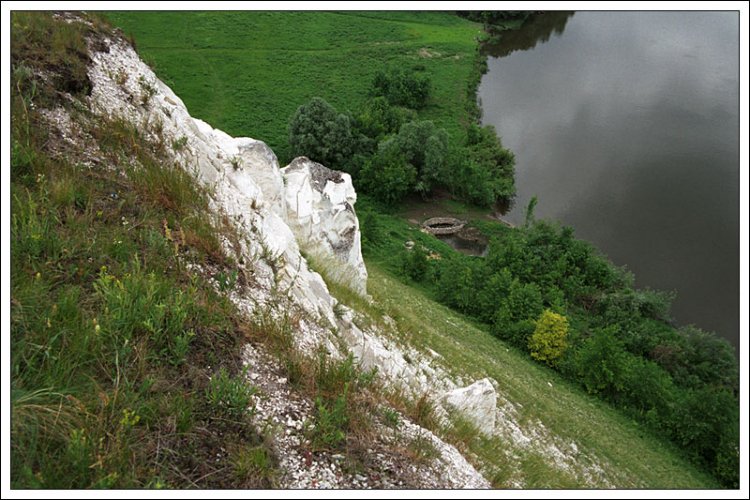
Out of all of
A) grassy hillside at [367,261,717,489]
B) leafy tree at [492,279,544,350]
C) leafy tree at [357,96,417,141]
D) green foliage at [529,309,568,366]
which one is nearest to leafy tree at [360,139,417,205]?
leafy tree at [357,96,417,141]

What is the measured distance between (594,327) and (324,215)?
901 inches

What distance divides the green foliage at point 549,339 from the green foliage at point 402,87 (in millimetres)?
39942

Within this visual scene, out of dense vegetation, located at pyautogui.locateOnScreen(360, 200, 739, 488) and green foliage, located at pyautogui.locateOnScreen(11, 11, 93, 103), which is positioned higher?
green foliage, located at pyautogui.locateOnScreen(11, 11, 93, 103)

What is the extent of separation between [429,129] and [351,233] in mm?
32826

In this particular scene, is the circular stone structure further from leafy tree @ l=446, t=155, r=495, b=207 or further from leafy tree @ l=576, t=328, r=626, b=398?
leafy tree @ l=576, t=328, r=626, b=398

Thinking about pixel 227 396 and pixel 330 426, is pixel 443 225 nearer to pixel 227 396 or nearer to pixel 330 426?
pixel 330 426

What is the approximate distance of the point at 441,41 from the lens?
75.3 m

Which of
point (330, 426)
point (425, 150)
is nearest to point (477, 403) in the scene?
point (330, 426)

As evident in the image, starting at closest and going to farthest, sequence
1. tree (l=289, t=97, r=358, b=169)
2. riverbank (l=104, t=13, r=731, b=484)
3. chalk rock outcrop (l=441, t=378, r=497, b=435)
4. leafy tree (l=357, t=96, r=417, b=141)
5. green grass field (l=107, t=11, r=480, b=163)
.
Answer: chalk rock outcrop (l=441, t=378, r=497, b=435)
riverbank (l=104, t=13, r=731, b=484)
tree (l=289, t=97, r=358, b=169)
leafy tree (l=357, t=96, r=417, b=141)
green grass field (l=107, t=11, r=480, b=163)

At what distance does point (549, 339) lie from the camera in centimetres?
2844

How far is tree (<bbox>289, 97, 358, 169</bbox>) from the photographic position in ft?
162

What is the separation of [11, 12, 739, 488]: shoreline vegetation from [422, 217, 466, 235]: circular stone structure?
174 centimetres

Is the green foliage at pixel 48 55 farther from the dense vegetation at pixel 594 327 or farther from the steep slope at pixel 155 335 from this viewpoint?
the dense vegetation at pixel 594 327

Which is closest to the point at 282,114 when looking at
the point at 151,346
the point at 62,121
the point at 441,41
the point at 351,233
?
the point at 441,41
